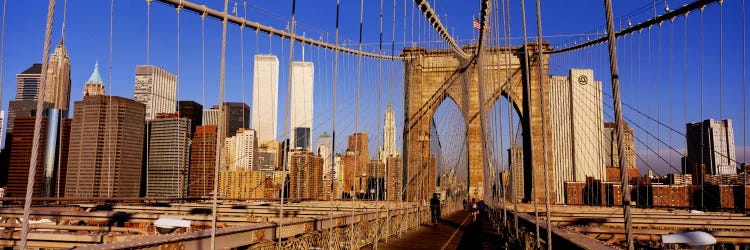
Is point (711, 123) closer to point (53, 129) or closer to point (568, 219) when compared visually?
point (568, 219)

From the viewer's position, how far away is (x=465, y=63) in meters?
35.1

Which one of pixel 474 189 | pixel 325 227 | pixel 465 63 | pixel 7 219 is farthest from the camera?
pixel 465 63

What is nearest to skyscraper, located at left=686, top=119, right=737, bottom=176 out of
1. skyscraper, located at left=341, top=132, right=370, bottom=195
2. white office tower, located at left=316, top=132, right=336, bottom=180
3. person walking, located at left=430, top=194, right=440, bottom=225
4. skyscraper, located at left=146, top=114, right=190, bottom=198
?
person walking, located at left=430, top=194, right=440, bottom=225

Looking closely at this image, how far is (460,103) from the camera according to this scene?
36.7 meters

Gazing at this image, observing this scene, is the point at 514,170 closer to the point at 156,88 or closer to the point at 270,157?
the point at 156,88

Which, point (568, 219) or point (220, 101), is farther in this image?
point (568, 219)

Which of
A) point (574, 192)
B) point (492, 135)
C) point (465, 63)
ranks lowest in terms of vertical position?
point (574, 192)

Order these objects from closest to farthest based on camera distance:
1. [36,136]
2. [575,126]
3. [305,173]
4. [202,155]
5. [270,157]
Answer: [36,136], [202,155], [270,157], [305,173], [575,126]

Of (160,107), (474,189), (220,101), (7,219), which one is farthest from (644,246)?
(474,189)

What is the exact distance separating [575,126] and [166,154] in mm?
38351

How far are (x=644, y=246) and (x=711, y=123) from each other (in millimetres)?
21199

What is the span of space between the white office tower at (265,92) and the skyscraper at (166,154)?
7.21 ft

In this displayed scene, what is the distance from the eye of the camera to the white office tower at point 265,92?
12430 mm

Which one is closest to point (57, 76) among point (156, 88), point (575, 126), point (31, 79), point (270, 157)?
point (156, 88)
